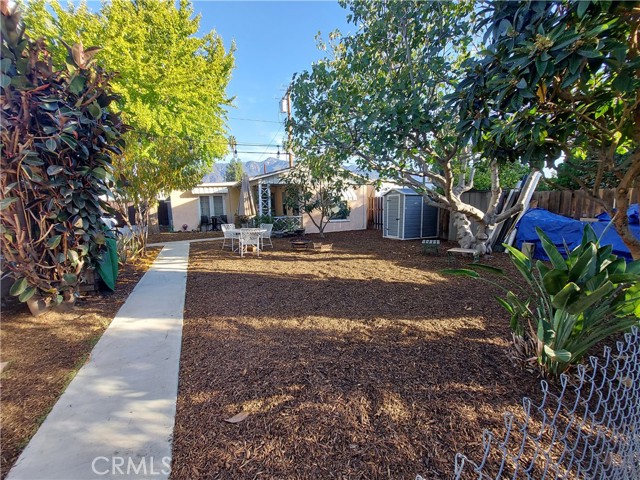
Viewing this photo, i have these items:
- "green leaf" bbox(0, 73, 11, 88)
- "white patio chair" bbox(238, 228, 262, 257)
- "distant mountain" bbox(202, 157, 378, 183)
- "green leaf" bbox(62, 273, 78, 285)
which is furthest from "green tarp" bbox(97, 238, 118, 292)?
"distant mountain" bbox(202, 157, 378, 183)

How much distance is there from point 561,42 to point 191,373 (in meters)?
4.05

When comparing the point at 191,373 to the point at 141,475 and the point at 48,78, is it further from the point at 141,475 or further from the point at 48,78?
the point at 48,78

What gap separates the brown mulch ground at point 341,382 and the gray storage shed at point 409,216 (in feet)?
23.9

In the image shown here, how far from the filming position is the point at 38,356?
10.5 ft

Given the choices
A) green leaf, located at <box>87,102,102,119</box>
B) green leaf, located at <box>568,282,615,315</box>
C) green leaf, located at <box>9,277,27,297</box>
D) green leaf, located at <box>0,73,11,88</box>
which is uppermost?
green leaf, located at <box>0,73,11,88</box>

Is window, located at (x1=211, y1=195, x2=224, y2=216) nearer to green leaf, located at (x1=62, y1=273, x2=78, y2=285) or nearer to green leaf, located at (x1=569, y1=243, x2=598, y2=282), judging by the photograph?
green leaf, located at (x1=62, y1=273, x2=78, y2=285)

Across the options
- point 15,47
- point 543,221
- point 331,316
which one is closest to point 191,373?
point 331,316

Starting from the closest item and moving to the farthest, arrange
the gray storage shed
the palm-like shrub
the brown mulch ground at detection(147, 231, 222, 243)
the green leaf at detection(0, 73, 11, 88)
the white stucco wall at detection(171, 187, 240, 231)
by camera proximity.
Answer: the palm-like shrub < the green leaf at detection(0, 73, 11, 88) < the gray storage shed < the brown mulch ground at detection(147, 231, 222, 243) < the white stucco wall at detection(171, 187, 240, 231)

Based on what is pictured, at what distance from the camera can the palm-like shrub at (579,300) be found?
2.20 metres

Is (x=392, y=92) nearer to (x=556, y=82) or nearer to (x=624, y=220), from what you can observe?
(x=556, y=82)

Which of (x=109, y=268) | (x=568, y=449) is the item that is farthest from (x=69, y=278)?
(x=568, y=449)

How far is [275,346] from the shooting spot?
3375 millimetres

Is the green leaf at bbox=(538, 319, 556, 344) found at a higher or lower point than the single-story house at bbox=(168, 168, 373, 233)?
lower

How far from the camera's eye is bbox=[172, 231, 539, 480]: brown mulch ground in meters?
1.90
